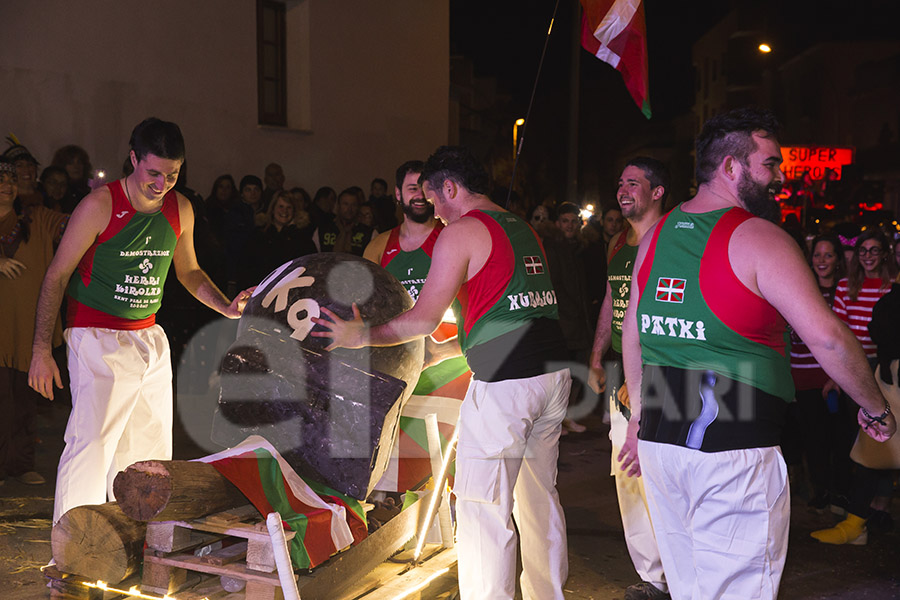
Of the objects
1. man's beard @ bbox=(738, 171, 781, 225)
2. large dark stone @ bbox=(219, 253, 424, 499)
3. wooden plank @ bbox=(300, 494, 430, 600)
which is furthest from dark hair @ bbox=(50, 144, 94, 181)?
man's beard @ bbox=(738, 171, 781, 225)

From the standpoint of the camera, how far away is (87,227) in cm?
474

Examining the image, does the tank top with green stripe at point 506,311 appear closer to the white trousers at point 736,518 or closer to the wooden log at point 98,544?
the white trousers at point 736,518

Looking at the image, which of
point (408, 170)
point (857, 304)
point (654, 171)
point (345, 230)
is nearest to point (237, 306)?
point (408, 170)

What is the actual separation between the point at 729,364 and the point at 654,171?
7.11 ft

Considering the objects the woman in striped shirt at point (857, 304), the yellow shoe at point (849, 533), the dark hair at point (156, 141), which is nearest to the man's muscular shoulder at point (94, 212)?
the dark hair at point (156, 141)

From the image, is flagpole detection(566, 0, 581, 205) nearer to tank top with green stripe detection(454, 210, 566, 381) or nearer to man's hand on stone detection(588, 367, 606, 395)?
man's hand on stone detection(588, 367, 606, 395)

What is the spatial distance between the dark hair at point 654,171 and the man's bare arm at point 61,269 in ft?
9.04

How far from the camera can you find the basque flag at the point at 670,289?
325 cm

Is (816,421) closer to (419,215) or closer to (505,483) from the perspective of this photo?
(419,215)

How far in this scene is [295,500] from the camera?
4039 millimetres

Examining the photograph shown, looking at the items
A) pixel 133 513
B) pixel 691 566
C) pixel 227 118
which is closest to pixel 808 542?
pixel 691 566

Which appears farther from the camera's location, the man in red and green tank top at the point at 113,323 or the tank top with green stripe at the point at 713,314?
the man in red and green tank top at the point at 113,323

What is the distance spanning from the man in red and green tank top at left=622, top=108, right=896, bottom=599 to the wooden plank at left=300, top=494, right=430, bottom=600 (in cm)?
141

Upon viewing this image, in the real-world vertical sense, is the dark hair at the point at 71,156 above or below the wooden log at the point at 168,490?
above
